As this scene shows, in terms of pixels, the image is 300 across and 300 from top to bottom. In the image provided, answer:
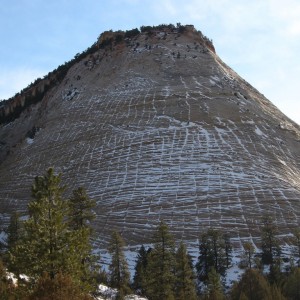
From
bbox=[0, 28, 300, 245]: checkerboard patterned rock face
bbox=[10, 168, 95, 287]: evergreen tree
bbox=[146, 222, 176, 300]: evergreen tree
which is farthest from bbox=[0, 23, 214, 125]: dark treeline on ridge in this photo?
bbox=[10, 168, 95, 287]: evergreen tree

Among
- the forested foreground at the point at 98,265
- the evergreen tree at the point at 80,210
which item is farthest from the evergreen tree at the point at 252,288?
the evergreen tree at the point at 80,210

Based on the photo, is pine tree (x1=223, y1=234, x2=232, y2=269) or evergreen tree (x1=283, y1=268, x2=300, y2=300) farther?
pine tree (x1=223, y1=234, x2=232, y2=269)

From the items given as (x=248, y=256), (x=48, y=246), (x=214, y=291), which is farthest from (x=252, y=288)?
(x=48, y=246)

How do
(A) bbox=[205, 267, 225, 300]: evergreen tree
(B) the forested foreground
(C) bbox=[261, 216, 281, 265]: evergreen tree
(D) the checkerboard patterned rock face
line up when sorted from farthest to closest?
(D) the checkerboard patterned rock face < (C) bbox=[261, 216, 281, 265]: evergreen tree < (A) bbox=[205, 267, 225, 300]: evergreen tree < (B) the forested foreground

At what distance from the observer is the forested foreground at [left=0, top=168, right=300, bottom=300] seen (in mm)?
21328

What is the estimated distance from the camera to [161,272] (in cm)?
3522

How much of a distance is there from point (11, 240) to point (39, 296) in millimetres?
27761

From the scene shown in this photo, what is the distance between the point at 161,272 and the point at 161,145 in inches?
1551

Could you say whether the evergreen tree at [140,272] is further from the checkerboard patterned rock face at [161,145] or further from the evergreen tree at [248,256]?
the evergreen tree at [248,256]

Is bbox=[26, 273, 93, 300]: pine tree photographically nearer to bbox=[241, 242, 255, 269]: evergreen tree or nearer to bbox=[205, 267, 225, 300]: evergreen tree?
bbox=[205, 267, 225, 300]: evergreen tree

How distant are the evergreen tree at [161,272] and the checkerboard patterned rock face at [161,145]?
17.3m

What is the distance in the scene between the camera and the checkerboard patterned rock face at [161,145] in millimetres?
59531

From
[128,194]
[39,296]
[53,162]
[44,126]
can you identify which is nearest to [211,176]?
[128,194]

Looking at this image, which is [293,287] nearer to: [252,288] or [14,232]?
[252,288]
